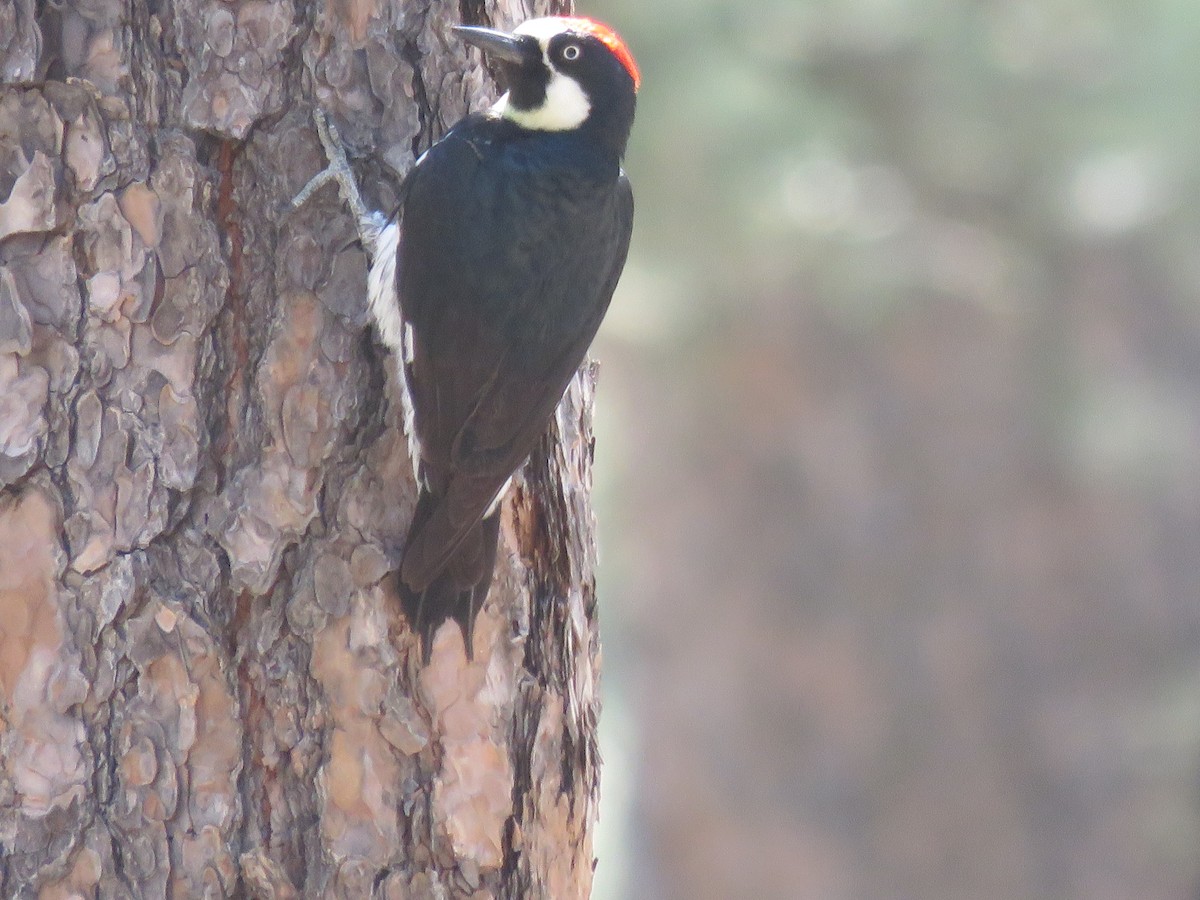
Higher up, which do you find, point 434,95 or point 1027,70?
point 1027,70

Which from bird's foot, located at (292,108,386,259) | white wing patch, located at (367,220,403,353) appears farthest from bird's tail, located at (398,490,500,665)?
bird's foot, located at (292,108,386,259)

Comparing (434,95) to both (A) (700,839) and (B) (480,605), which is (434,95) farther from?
(A) (700,839)

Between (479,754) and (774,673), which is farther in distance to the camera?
(774,673)

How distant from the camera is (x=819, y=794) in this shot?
6.57 meters

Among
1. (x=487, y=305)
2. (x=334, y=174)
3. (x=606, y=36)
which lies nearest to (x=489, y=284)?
(x=487, y=305)

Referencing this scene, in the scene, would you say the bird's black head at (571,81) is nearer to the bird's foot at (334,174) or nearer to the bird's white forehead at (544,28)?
the bird's white forehead at (544,28)

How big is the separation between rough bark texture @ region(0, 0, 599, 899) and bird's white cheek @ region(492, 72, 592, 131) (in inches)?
13.3

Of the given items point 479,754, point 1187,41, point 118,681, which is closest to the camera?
point 118,681

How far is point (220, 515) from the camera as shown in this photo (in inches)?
78.8

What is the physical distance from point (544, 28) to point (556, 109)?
16 centimetres

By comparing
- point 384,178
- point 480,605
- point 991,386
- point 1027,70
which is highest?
point 1027,70

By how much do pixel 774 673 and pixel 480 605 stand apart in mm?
4653

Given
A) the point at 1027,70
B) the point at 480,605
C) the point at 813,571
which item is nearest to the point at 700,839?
the point at 813,571

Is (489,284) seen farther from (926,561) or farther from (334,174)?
(926,561)
